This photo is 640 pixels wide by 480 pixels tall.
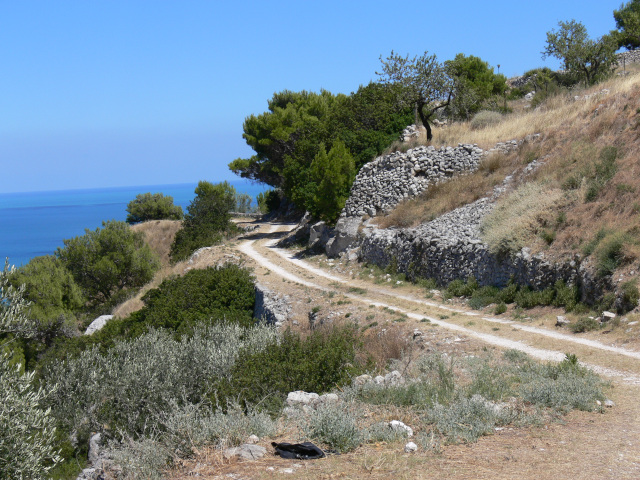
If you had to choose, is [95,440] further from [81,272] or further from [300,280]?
[81,272]

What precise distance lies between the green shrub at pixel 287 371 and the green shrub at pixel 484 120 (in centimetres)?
2279

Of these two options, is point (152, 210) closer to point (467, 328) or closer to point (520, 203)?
point (520, 203)

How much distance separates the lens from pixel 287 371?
410 inches

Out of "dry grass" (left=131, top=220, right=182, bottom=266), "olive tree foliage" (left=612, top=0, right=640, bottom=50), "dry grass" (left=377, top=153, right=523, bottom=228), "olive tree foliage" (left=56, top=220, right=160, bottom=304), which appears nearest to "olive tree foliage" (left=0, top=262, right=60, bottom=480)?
"dry grass" (left=377, top=153, right=523, bottom=228)

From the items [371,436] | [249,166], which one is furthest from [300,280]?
[249,166]

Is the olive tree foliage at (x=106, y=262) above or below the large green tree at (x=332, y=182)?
below

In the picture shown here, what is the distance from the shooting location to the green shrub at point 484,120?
102ft

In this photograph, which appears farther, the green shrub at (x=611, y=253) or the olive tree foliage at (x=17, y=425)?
the green shrub at (x=611, y=253)

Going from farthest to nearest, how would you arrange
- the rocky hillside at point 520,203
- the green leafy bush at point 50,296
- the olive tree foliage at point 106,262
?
1. the olive tree foliage at point 106,262
2. the green leafy bush at point 50,296
3. the rocky hillside at point 520,203

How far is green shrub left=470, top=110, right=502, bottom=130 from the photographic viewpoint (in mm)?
31219

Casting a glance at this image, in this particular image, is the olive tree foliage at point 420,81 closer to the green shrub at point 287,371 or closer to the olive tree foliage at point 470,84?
the olive tree foliage at point 470,84

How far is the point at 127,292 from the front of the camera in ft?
122

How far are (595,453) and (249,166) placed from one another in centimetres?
5090

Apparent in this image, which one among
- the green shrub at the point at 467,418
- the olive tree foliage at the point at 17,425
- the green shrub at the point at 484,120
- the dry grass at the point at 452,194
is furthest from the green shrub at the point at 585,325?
the green shrub at the point at 484,120
